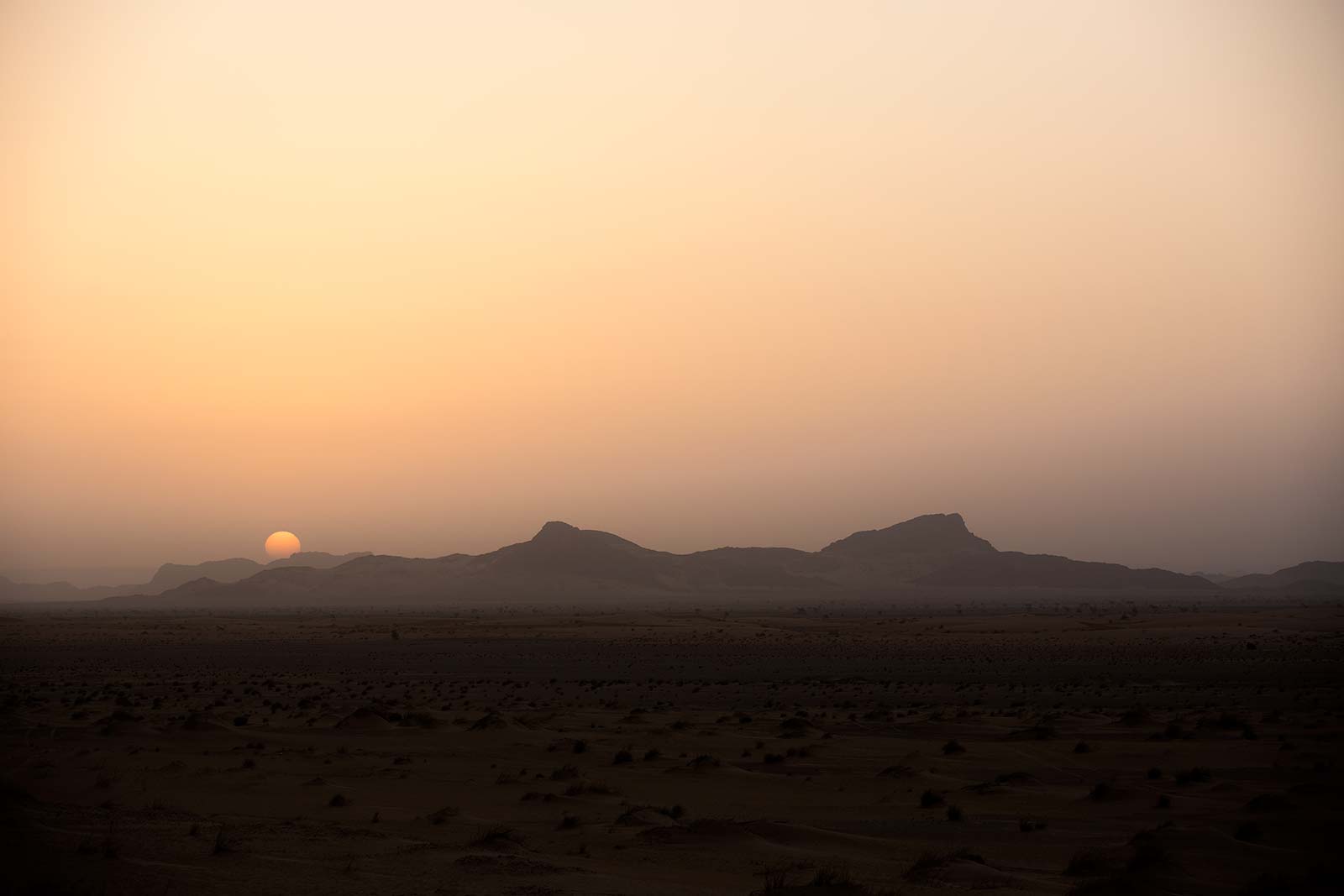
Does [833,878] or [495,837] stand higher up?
[833,878]

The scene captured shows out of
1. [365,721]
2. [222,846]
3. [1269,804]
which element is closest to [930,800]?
[1269,804]

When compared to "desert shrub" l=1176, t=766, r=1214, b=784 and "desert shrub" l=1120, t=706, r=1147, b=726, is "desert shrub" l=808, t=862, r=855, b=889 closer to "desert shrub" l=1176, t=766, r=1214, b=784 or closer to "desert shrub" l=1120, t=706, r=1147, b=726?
"desert shrub" l=1176, t=766, r=1214, b=784

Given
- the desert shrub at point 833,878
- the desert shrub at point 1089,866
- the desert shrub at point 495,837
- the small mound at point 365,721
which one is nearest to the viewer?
the desert shrub at point 833,878

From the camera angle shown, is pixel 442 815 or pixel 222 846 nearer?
pixel 222 846

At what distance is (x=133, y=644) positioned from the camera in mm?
87625

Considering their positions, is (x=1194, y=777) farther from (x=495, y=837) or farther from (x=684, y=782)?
(x=495, y=837)

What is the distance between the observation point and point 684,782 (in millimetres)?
24406

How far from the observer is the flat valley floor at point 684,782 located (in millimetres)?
15367

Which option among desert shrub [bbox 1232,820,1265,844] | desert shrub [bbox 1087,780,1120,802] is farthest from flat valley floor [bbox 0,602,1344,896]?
desert shrub [bbox 1087,780,1120,802]

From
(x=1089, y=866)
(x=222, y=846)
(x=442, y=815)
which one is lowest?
(x=442, y=815)

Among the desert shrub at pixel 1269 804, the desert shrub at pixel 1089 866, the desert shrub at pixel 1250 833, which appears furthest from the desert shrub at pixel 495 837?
the desert shrub at pixel 1269 804

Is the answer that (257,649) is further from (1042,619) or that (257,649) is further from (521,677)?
(1042,619)

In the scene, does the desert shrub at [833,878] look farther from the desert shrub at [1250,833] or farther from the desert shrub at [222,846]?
the desert shrub at [222,846]

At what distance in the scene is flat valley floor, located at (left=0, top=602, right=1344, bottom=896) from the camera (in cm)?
1537
